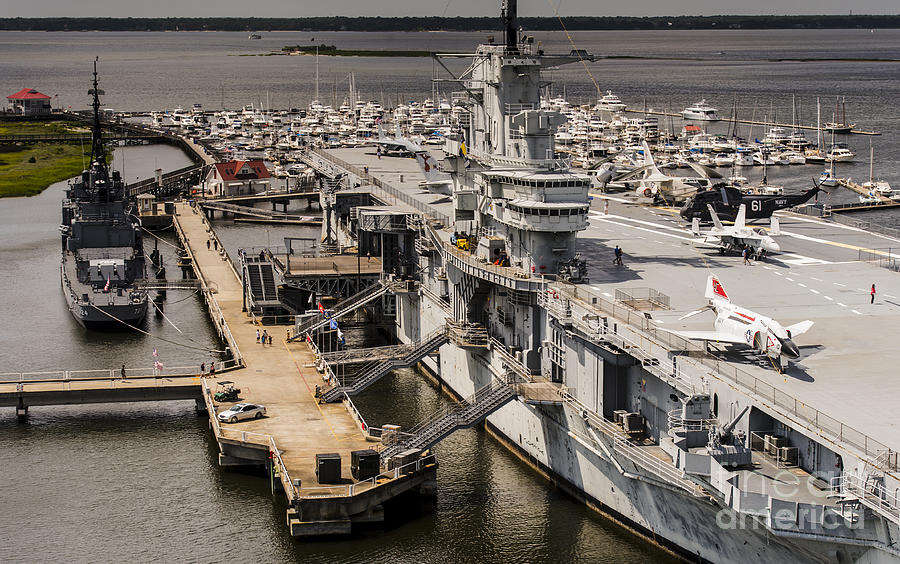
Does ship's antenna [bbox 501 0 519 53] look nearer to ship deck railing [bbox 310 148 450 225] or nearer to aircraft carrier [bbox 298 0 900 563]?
aircraft carrier [bbox 298 0 900 563]

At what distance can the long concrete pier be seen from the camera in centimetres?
4088

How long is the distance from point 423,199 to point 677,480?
141 ft

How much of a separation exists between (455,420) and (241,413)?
32.3 feet

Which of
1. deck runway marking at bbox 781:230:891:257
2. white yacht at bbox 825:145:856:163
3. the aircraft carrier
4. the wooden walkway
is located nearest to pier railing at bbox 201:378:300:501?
the wooden walkway

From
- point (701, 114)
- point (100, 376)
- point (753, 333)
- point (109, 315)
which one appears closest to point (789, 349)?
point (753, 333)

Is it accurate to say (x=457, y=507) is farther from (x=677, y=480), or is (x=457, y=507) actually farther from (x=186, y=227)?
(x=186, y=227)

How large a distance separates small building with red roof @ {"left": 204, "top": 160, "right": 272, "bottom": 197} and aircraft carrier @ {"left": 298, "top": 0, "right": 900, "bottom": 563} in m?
53.9

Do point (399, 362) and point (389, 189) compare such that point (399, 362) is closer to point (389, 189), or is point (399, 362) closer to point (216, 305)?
point (216, 305)

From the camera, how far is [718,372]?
38094 mm

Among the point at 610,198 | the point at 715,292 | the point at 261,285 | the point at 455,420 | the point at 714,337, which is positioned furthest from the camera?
the point at 610,198

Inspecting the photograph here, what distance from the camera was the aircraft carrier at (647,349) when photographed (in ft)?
108

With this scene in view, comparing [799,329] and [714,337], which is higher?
[799,329]

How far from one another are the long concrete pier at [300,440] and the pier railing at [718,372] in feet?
32.0

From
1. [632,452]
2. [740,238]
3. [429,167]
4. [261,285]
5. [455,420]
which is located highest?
[429,167]
